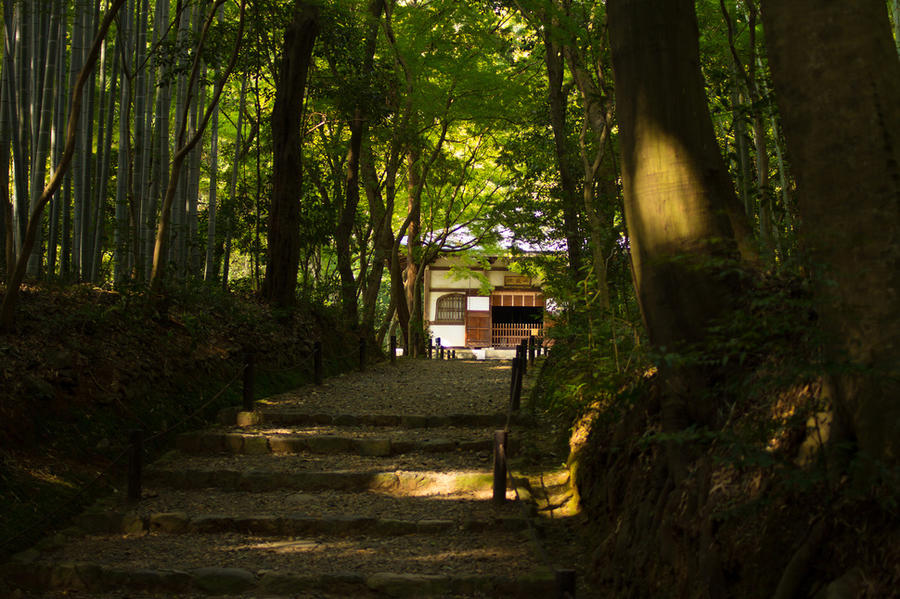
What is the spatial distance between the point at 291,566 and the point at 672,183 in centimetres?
307

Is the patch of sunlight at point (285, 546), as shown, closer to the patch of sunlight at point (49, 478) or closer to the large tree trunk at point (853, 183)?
the patch of sunlight at point (49, 478)

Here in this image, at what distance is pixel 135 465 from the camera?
5137 mm

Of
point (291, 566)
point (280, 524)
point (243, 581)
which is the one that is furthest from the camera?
point (280, 524)

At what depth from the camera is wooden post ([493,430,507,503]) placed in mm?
4902

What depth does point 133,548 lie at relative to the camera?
4.50 metres

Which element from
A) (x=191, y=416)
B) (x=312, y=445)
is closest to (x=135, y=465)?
(x=191, y=416)

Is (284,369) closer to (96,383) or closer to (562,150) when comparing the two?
(96,383)

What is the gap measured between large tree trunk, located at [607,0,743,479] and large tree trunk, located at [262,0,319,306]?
24.2 ft

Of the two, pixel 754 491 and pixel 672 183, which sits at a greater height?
pixel 672 183

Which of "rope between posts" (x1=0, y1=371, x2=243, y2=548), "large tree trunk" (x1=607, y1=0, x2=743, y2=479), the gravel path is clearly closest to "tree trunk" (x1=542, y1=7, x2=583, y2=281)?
the gravel path

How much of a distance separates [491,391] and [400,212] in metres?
12.5

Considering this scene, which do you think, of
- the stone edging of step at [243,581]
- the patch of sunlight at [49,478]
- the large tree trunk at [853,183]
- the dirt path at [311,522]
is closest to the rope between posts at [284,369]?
the dirt path at [311,522]

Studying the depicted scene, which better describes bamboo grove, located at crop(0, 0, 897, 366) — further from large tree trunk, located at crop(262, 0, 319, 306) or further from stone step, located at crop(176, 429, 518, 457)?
stone step, located at crop(176, 429, 518, 457)

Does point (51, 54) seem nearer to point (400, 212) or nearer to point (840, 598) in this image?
point (840, 598)
